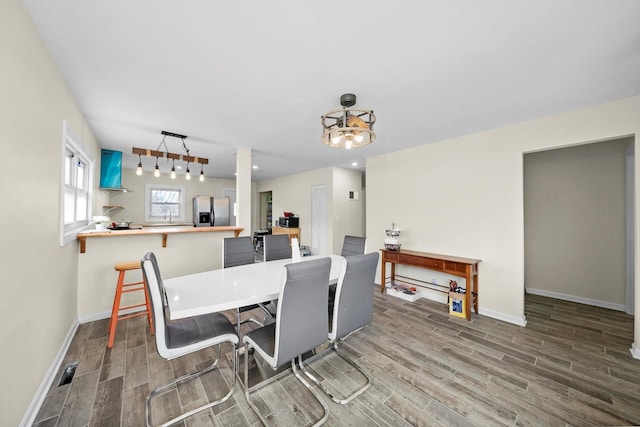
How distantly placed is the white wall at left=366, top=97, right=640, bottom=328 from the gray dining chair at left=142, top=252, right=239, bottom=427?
3242 mm

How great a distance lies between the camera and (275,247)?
3246mm

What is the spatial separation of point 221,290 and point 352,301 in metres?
1.04

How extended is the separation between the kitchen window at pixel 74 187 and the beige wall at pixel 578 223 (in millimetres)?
6120

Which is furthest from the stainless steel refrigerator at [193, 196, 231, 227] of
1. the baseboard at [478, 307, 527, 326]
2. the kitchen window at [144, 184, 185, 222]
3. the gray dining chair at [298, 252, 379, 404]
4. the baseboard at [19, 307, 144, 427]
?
the baseboard at [478, 307, 527, 326]

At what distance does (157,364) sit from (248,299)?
1.27m

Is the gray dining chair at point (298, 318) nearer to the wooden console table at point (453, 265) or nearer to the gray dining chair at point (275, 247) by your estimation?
the gray dining chair at point (275, 247)

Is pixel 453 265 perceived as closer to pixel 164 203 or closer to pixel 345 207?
pixel 345 207

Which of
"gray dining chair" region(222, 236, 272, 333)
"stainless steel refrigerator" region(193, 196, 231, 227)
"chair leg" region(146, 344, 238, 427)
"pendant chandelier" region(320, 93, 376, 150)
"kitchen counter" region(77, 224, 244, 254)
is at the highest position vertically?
"pendant chandelier" region(320, 93, 376, 150)

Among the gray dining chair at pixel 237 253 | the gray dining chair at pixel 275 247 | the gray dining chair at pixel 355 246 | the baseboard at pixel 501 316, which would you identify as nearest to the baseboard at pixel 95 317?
the gray dining chair at pixel 237 253

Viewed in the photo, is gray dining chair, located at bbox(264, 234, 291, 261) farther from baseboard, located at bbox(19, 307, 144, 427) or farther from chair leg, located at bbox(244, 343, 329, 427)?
baseboard, located at bbox(19, 307, 144, 427)

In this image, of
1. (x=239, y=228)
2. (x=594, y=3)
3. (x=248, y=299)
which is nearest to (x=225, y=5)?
(x=248, y=299)

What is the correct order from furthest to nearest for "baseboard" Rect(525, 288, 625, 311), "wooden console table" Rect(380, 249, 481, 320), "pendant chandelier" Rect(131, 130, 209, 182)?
1. "baseboard" Rect(525, 288, 625, 311)
2. "pendant chandelier" Rect(131, 130, 209, 182)
3. "wooden console table" Rect(380, 249, 481, 320)

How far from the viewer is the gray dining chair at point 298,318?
149 centimetres

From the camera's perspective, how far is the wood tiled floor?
1589 mm
